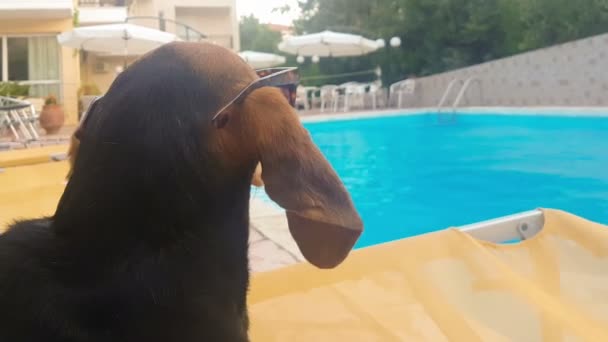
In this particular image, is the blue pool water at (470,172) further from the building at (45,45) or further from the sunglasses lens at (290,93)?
the building at (45,45)

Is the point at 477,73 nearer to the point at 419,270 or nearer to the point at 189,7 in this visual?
the point at 419,270

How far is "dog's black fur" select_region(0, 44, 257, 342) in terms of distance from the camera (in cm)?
101

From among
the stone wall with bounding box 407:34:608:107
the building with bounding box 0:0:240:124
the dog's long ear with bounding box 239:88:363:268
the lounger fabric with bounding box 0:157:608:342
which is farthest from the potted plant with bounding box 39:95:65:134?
the stone wall with bounding box 407:34:608:107

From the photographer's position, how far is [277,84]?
111 cm

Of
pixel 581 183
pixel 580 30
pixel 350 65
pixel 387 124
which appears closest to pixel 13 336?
pixel 581 183

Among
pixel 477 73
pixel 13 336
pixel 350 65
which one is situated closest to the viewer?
pixel 13 336

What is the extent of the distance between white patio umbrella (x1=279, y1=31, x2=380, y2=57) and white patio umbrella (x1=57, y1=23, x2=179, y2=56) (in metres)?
7.82

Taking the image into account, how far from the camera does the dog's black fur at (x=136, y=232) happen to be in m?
1.01

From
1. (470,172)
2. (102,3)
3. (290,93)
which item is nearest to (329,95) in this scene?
(102,3)

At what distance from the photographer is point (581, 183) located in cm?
665

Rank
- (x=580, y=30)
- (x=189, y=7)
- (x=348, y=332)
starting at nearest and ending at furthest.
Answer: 1. (x=348, y=332)
2. (x=580, y=30)
3. (x=189, y=7)

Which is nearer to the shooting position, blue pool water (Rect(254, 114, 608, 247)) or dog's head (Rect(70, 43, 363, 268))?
dog's head (Rect(70, 43, 363, 268))

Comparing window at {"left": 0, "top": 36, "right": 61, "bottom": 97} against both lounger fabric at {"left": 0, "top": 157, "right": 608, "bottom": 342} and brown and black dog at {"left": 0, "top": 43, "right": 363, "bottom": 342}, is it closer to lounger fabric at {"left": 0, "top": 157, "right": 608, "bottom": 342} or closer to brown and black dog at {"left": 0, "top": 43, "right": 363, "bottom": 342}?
lounger fabric at {"left": 0, "top": 157, "right": 608, "bottom": 342}

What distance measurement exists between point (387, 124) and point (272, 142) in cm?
1567
